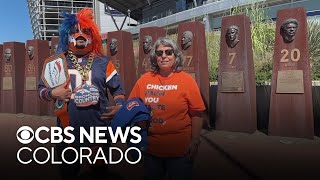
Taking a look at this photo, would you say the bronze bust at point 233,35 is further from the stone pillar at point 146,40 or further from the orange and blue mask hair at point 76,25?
the orange and blue mask hair at point 76,25

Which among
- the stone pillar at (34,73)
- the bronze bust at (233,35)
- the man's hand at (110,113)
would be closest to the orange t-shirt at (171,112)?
the man's hand at (110,113)

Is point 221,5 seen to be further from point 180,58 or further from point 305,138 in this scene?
point 180,58

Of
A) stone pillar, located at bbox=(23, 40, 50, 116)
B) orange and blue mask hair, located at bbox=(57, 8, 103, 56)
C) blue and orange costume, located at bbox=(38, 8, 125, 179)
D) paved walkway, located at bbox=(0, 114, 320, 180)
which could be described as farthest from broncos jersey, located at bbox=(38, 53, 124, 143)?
stone pillar, located at bbox=(23, 40, 50, 116)

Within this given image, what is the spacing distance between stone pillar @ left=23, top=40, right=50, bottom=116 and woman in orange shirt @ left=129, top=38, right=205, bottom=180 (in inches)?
409

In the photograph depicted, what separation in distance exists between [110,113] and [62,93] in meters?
0.41

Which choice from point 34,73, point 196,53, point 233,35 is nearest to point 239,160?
point 233,35

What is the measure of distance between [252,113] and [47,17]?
9002cm

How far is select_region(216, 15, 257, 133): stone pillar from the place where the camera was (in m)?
8.82

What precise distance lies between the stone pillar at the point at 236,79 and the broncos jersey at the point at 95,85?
17.6ft

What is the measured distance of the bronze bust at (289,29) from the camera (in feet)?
26.5

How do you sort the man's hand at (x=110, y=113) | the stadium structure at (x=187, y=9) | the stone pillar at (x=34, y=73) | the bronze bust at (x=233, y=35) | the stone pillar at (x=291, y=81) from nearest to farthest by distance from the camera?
the man's hand at (x=110, y=113) → the stone pillar at (x=291, y=81) → the bronze bust at (x=233, y=35) → the stone pillar at (x=34, y=73) → the stadium structure at (x=187, y=9)

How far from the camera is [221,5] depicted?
39594 mm

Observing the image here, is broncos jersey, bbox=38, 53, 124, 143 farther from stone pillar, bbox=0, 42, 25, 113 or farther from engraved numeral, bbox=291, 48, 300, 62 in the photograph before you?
stone pillar, bbox=0, 42, 25, 113

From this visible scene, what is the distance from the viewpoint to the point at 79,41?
12.3ft
